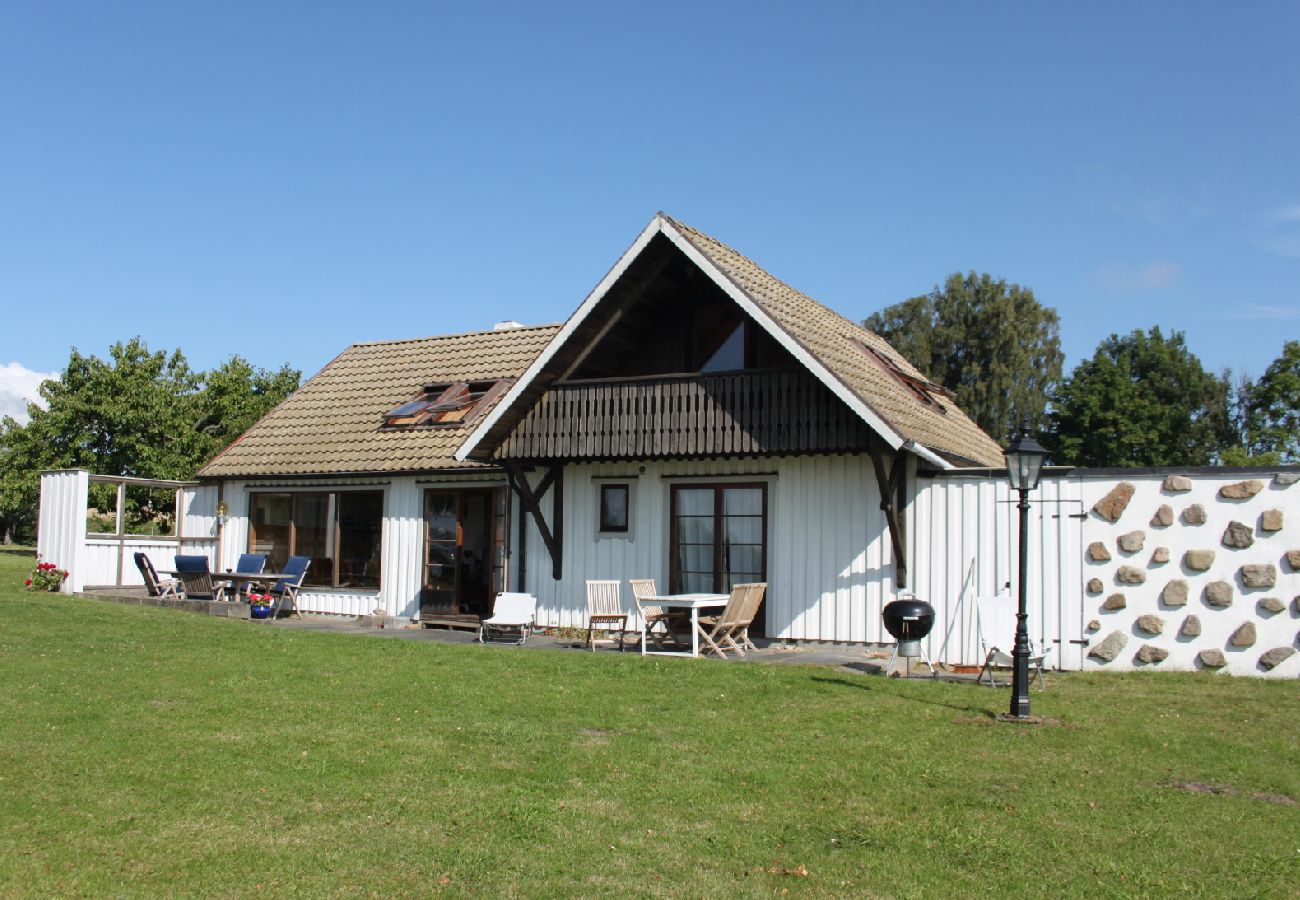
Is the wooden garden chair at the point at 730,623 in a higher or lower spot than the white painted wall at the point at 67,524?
lower

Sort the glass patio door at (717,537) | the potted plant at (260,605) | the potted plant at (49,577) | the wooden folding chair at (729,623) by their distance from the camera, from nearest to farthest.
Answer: the wooden folding chair at (729,623) → the glass patio door at (717,537) → the potted plant at (260,605) → the potted plant at (49,577)

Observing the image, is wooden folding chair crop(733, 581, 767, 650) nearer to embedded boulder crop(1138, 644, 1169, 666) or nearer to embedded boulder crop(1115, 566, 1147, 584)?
embedded boulder crop(1115, 566, 1147, 584)

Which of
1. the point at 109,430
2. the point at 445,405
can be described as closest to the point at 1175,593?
the point at 445,405

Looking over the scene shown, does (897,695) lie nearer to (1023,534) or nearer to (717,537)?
(1023,534)

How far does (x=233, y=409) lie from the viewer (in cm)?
4403

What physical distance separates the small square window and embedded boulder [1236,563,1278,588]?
8.36 metres

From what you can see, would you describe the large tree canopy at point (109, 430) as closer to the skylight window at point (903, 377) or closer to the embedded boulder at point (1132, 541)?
A: the skylight window at point (903, 377)

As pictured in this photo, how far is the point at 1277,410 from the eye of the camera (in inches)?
2186

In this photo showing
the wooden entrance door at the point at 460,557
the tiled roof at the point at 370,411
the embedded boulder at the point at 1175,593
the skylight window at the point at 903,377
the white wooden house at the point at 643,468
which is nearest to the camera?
the embedded boulder at the point at 1175,593

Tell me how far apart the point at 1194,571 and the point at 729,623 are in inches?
215

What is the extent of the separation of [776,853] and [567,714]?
4.11 metres

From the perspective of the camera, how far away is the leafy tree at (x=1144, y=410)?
55375 mm

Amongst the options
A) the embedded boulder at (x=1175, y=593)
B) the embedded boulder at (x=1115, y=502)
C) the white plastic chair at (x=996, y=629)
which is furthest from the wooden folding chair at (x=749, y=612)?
the embedded boulder at (x=1175, y=593)

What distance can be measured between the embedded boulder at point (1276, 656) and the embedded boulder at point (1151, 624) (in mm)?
1091
